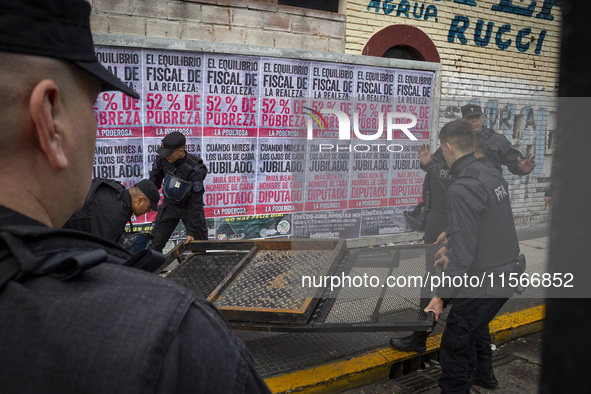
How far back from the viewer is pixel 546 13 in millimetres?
9133

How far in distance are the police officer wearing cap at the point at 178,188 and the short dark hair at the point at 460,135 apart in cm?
319

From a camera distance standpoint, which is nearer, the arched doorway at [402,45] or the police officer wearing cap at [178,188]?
the police officer wearing cap at [178,188]

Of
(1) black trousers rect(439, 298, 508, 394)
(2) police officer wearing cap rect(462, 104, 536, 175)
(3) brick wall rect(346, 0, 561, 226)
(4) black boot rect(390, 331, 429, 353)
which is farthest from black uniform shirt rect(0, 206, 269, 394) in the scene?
(3) brick wall rect(346, 0, 561, 226)

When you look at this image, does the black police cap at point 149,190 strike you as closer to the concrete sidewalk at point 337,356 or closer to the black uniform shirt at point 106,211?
the black uniform shirt at point 106,211

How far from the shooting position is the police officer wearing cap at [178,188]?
5.58m

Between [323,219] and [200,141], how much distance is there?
2.38 metres

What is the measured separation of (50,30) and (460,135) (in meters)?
3.40

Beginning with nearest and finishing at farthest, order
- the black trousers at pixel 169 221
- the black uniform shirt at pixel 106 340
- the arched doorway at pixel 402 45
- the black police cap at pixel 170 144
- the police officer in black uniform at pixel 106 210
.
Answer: the black uniform shirt at pixel 106 340
the police officer in black uniform at pixel 106 210
the black police cap at pixel 170 144
the black trousers at pixel 169 221
the arched doorway at pixel 402 45

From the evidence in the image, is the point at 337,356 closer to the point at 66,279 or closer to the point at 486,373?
the point at 486,373

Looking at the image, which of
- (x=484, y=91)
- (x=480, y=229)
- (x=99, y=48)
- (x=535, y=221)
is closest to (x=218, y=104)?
(x=99, y=48)

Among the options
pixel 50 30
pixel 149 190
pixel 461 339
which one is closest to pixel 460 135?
pixel 461 339

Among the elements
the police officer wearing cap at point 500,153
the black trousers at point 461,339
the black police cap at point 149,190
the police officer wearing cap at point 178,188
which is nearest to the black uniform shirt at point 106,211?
the black police cap at point 149,190

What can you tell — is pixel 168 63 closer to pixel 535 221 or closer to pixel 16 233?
pixel 16 233

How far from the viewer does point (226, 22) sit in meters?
6.39
